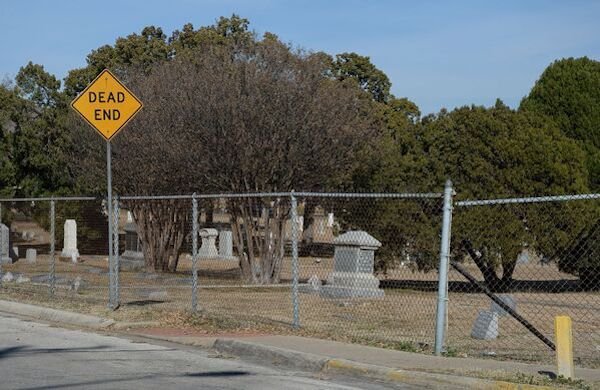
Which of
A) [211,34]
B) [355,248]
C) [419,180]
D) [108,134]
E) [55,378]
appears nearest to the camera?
[55,378]

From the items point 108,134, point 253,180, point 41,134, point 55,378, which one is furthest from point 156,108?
point 41,134

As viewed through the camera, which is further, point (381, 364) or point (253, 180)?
point (253, 180)

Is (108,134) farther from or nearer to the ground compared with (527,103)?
nearer to the ground

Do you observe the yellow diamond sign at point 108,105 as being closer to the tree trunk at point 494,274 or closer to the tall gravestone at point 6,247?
the tree trunk at point 494,274

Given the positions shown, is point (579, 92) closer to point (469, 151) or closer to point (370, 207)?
point (469, 151)

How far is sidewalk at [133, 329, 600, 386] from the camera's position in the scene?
30.6ft

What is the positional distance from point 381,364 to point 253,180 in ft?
39.4

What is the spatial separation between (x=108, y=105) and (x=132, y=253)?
51.3 ft

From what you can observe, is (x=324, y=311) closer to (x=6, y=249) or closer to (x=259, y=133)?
(x=259, y=133)

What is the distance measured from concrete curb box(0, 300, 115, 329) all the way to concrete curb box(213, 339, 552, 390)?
3.17 m

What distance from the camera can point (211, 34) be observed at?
46.2 meters

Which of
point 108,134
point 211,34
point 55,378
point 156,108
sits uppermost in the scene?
point 211,34

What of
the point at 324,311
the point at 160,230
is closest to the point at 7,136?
the point at 160,230

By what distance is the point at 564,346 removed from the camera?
8641 millimetres
